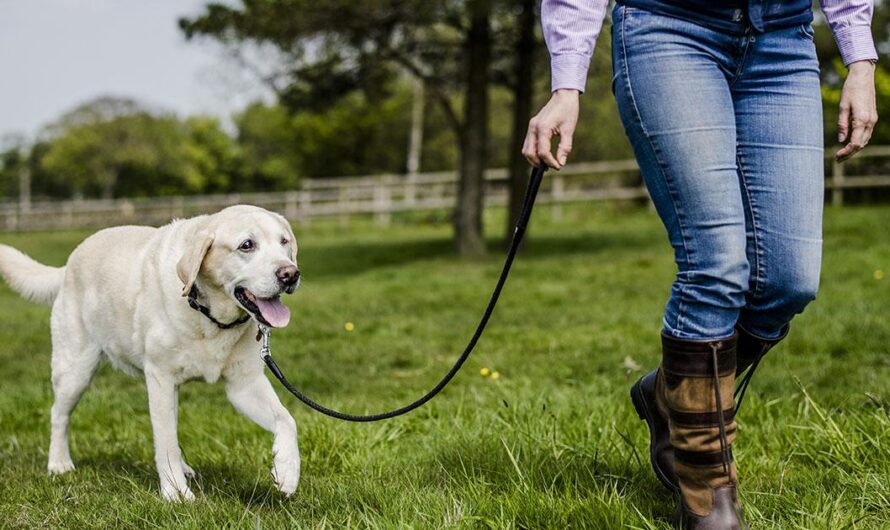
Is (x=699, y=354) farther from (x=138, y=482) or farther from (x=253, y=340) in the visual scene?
(x=138, y=482)

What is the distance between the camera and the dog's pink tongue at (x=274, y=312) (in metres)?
2.96

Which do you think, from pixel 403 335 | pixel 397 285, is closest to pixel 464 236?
pixel 397 285

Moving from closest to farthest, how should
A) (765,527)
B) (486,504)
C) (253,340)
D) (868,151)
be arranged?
(765,527)
(486,504)
(253,340)
(868,151)

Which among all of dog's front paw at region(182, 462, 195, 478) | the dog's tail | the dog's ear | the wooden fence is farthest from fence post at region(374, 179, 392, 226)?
the dog's ear

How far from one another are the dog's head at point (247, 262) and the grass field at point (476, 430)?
616mm

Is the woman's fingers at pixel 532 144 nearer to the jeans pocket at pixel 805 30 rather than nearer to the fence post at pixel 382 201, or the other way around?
the jeans pocket at pixel 805 30

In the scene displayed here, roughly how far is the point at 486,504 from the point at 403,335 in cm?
497

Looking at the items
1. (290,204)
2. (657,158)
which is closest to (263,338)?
(657,158)

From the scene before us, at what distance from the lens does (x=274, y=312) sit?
9.92 ft

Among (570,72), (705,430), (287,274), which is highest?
(570,72)

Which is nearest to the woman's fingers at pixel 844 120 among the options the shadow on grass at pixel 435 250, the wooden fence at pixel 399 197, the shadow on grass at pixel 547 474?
the shadow on grass at pixel 547 474

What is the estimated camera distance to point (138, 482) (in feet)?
11.1

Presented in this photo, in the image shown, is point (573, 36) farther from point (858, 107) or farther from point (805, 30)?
point (858, 107)

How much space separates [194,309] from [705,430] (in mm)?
1742
